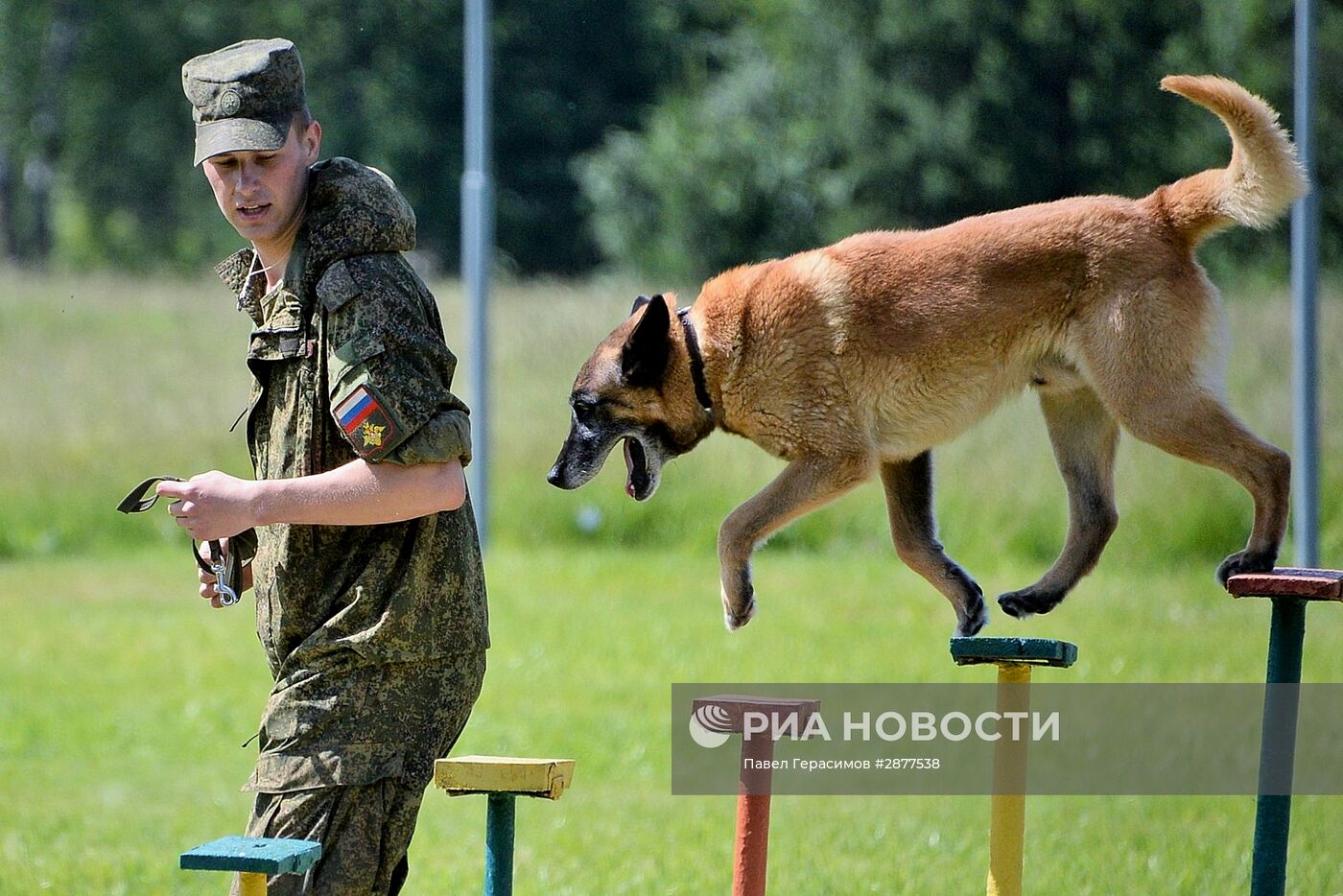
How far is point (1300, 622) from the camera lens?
3.36 m

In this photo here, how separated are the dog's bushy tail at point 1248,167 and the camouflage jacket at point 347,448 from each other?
6.11ft

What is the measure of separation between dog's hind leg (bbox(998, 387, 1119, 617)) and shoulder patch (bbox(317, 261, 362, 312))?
1859 millimetres

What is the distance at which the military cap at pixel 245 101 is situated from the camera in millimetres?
3029

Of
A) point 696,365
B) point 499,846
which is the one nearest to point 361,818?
point 499,846

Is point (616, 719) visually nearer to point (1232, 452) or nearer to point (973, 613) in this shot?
point (973, 613)

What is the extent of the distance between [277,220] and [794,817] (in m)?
4.20

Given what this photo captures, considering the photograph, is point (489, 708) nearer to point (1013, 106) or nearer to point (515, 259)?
point (1013, 106)

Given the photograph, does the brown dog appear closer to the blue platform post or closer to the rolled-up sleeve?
the rolled-up sleeve

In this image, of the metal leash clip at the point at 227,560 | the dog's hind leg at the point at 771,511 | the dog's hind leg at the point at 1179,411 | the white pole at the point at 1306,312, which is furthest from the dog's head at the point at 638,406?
the white pole at the point at 1306,312

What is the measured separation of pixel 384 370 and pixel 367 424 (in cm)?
11

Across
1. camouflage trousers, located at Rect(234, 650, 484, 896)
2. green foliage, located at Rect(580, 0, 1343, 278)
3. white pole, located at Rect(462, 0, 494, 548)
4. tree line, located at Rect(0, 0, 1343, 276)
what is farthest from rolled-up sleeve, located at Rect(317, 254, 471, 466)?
green foliage, located at Rect(580, 0, 1343, 278)

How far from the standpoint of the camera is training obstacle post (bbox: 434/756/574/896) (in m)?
2.84

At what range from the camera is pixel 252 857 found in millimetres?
2568

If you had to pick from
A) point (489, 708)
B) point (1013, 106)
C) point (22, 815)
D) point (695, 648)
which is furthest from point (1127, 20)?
point (22, 815)
